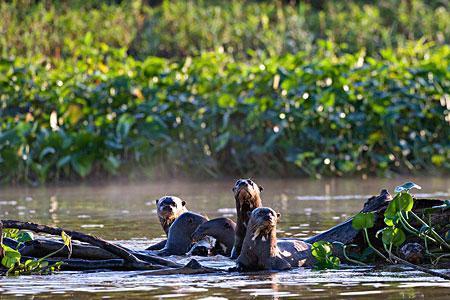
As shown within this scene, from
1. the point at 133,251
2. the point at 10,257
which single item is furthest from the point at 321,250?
the point at 10,257

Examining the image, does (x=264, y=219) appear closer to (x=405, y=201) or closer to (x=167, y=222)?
(x=405, y=201)

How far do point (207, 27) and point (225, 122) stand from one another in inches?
246

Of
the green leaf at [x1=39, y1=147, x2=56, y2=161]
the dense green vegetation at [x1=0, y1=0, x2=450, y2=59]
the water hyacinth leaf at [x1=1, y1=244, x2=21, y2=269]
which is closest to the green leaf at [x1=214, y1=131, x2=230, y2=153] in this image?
the green leaf at [x1=39, y1=147, x2=56, y2=161]

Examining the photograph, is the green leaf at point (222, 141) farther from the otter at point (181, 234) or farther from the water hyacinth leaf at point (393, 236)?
the water hyacinth leaf at point (393, 236)

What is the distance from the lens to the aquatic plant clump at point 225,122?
14969 mm

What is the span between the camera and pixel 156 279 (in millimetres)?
6477

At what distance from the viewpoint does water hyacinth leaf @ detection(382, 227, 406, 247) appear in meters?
6.83

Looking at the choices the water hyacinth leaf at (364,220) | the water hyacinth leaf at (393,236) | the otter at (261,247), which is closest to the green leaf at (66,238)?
the otter at (261,247)

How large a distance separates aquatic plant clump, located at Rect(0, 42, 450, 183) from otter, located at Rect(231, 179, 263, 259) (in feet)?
23.3

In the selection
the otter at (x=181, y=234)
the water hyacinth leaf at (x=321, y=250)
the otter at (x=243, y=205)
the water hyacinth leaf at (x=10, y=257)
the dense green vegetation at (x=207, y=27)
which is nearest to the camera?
the water hyacinth leaf at (x=10, y=257)

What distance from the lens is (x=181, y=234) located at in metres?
8.20

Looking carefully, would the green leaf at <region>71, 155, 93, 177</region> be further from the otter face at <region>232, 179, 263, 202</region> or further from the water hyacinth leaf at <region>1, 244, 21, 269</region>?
the water hyacinth leaf at <region>1, 244, 21, 269</region>

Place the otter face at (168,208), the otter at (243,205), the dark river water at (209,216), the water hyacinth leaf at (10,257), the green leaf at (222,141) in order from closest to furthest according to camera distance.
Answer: the dark river water at (209,216), the water hyacinth leaf at (10,257), the otter at (243,205), the otter face at (168,208), the green leaf at (222,141)

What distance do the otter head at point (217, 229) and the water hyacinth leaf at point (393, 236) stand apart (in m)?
1.50
